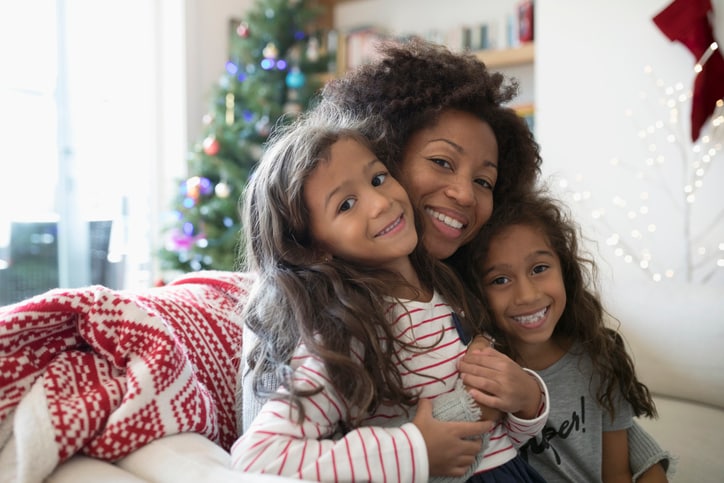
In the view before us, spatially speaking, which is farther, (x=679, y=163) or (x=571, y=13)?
(x=571, y=13)

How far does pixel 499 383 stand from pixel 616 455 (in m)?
0.49

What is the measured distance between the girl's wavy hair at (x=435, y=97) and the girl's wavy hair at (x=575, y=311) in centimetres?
6

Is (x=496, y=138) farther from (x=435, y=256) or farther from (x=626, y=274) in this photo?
(x=626, y=274)

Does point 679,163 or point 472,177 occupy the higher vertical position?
point 679,163

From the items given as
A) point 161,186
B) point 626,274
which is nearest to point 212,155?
point 161,186

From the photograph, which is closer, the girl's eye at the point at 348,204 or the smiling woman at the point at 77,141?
the girl's eye at the point at 348,204

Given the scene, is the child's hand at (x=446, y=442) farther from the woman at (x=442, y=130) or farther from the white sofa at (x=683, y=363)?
the white sofa at (x=683, y=363)

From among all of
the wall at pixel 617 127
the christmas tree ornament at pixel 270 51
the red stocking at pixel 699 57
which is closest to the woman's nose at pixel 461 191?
the wall at pixel 617 127

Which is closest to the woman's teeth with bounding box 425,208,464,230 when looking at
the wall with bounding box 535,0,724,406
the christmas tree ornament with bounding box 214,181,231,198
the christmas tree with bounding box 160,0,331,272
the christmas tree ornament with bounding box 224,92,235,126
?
the wall with bounding box 535,0,724,406

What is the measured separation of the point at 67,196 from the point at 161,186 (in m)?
0.65

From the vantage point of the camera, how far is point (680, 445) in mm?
1701

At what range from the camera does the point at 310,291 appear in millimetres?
1037

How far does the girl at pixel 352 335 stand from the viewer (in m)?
0.88

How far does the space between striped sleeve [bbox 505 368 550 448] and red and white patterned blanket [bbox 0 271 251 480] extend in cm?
51
